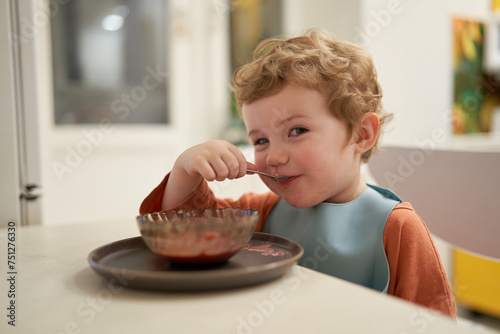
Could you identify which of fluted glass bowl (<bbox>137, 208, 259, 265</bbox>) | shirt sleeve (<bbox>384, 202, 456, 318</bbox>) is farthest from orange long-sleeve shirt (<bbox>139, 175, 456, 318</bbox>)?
fluted glass bowl (<bbox>137, 208, 259, 265</bbox>)

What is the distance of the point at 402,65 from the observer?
263 cm

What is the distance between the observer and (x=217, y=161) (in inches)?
30.3

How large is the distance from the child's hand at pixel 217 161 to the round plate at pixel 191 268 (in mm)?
138

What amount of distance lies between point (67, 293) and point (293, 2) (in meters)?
2.68

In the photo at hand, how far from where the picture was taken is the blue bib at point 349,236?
787mm

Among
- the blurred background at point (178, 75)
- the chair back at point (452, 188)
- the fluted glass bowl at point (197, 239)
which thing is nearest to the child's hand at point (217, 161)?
the fluted glass bowl at point (197, 239)

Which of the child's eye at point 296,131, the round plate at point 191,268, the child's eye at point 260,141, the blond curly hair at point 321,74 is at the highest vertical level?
the blond curly hair at point 321,74

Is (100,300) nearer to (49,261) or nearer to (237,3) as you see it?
(49,261)

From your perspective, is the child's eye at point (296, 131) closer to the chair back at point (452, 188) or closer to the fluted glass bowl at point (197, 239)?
the fluted glass bowl at point (197, 239)

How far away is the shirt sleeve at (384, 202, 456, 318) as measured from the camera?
0.73 metres

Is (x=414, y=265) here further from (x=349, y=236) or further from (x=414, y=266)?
(x=349, y=236)

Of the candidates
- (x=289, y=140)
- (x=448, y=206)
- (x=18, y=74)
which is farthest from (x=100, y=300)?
(x=448, y=206)

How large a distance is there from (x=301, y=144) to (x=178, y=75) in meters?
2.00

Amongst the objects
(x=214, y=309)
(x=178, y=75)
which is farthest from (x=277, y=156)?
(x=178, y=75)
